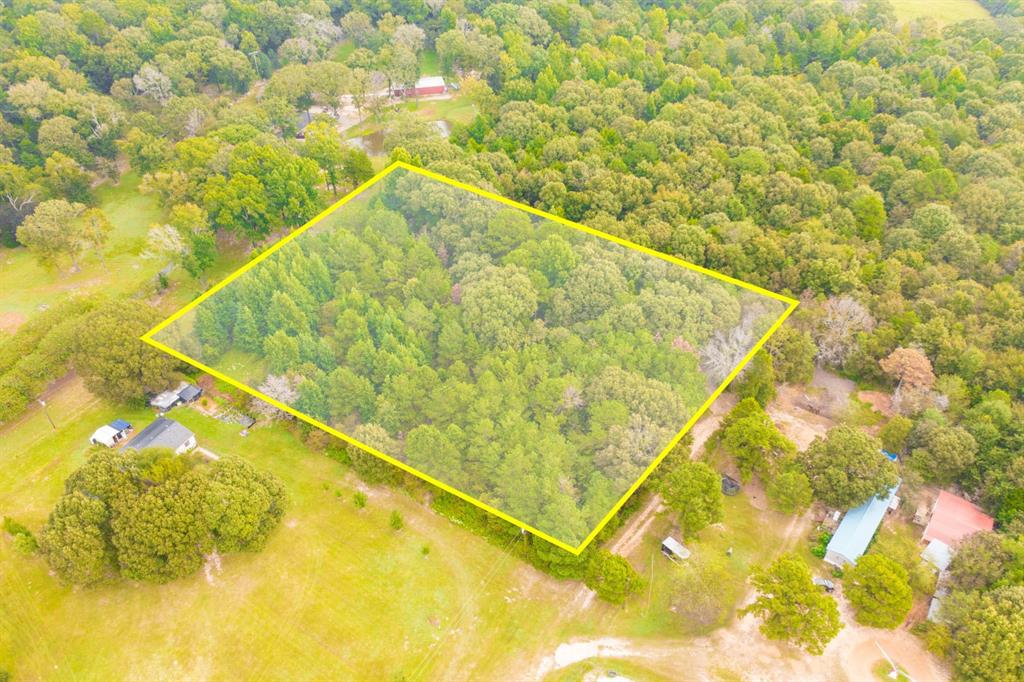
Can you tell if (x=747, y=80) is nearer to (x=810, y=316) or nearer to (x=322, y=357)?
(x=810, y=316)

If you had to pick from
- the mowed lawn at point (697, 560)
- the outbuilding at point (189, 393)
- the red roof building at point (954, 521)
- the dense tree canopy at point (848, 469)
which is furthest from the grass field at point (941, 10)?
the outbuilding at point (189, 393)

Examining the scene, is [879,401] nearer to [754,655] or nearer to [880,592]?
[880,592]

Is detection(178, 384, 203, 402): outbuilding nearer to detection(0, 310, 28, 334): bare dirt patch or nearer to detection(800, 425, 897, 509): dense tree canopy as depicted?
detection(0, 310, 28, 334): bare dirt patch

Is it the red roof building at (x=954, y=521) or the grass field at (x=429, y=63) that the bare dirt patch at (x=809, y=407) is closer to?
the red roof building at (x=954, y=521)

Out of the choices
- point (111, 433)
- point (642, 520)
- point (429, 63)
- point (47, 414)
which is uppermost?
point (429, 63)

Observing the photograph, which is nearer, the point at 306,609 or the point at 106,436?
the point at 306,609

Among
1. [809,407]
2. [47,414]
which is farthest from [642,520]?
[47,414]

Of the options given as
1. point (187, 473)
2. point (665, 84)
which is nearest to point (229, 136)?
point (187, 473)
